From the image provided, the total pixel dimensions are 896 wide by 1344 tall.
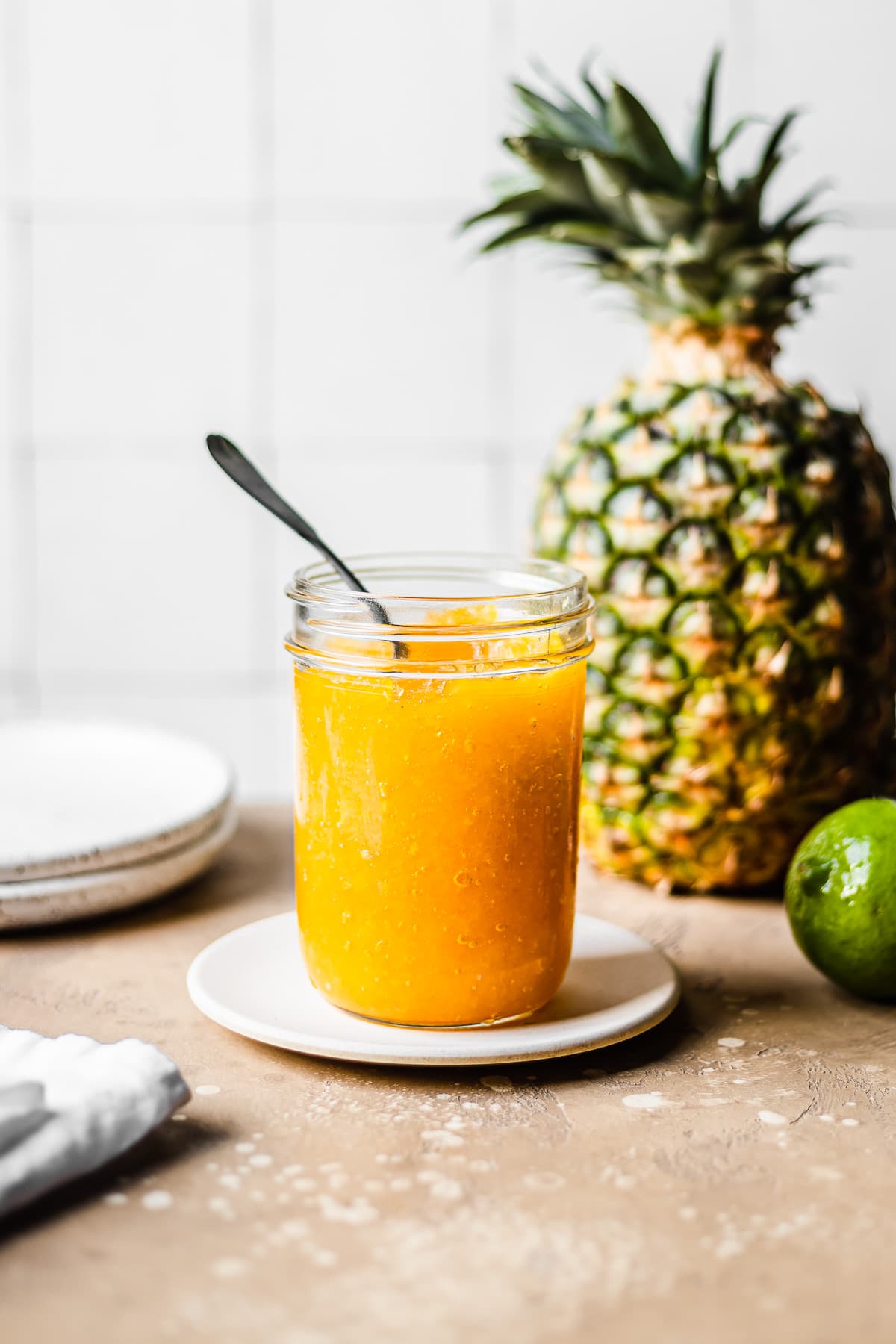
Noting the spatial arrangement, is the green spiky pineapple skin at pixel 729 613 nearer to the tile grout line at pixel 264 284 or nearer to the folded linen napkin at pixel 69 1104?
the folded linen napkin at pixel 69 1104

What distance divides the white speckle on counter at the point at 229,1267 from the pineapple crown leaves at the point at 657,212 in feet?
2.74

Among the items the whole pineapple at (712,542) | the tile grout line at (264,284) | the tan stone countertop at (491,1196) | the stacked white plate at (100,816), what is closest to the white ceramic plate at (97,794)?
the stacked white plate at (100,816)

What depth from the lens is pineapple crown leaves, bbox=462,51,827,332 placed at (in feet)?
3.67

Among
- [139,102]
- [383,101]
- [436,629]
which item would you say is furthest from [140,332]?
[436,629]

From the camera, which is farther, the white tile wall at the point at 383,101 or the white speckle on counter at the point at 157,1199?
the white tile wall at the point at 383,101

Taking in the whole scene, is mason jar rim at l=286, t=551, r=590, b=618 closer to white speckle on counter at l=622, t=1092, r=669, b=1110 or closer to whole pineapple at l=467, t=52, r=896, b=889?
whole pineapple at l=467, t=52, r=896, b=889

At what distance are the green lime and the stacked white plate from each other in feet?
1.61

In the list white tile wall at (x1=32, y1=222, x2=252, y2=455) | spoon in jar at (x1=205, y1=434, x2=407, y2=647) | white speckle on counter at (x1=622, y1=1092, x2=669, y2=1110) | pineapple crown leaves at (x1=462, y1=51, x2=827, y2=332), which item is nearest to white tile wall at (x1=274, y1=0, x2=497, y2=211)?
white tile wall at (x1=32, y1=222, x2=252, y2=455)

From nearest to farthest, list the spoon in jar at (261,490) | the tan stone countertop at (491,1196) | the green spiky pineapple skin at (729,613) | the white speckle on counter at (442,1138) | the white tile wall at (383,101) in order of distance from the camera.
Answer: the tan stone countertop at (491,1196), the white speckle on counter at (442,1138), the spoon in jar at (261,490), the green spiky pineapple skin at (729,613), the white tile wall at (383,101)

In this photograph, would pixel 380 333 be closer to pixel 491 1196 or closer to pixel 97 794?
pixel 97 794

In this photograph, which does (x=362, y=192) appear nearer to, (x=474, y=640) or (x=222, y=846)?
(x=222, y=846)

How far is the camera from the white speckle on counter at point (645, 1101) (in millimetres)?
763

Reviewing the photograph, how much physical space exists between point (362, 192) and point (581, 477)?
1324 millimetres

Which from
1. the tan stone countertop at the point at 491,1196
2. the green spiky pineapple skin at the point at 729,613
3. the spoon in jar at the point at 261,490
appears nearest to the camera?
the tan stone countertop at the point at 491,1196
